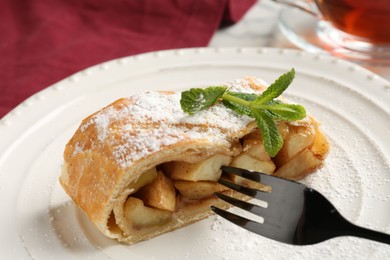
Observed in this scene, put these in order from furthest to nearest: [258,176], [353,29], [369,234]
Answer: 1. [353,29]
2. [258,176]
3. [369,234]

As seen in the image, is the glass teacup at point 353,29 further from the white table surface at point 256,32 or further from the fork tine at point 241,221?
the fork tine at point 241,221

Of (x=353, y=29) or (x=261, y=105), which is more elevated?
(x=261, y=105)

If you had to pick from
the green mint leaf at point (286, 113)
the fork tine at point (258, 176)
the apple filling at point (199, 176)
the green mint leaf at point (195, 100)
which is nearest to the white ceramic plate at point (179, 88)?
the apple filling at point (199, 176)

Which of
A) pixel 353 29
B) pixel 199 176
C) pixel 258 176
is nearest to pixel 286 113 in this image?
pixel 258 176

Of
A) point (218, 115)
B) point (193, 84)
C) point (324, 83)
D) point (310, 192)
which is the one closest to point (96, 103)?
point (193, 84)

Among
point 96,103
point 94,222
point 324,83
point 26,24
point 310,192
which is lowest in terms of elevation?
point 26,24

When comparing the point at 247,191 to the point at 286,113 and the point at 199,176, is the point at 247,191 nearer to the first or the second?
the point at 199,176

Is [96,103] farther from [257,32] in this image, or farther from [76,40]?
[257,32]
